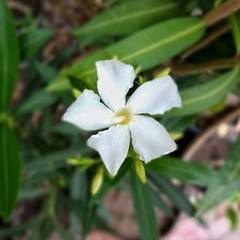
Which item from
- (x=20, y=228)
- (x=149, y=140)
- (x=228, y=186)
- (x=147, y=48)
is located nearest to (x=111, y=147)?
(x=149, y=140)

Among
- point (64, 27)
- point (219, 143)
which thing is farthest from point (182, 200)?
point (64, 27)

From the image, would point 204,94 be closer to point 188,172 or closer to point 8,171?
point 188,172

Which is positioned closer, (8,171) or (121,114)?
(121,114)

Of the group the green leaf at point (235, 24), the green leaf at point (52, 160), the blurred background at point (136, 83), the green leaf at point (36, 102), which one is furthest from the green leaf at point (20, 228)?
the green leaf at point (235, 24)

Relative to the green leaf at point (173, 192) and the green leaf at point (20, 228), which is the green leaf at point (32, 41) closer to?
the green leaf at point (173, 192)

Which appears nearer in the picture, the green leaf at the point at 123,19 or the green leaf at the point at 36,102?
the green leaf at the point at 123,19

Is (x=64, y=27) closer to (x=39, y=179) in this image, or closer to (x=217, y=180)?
(x=39, y=179)
